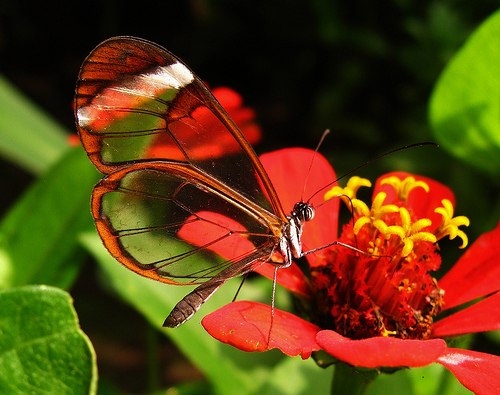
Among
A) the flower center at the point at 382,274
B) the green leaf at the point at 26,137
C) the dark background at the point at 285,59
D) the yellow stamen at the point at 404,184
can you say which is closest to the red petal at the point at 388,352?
the flower center at the point at 382,274

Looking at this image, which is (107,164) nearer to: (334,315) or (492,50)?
(334,315)

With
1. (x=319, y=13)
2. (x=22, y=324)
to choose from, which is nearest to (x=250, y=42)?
(x=319, y=13)

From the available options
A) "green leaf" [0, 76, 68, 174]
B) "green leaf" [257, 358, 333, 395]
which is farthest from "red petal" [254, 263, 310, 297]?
"green leaf" [0, 76, 68, 174]

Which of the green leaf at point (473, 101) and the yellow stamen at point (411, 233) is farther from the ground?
the green leaf at point (473, 101)

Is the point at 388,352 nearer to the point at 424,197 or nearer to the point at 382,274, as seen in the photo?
the point at 382,274

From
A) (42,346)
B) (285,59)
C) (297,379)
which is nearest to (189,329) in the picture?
(297,379)

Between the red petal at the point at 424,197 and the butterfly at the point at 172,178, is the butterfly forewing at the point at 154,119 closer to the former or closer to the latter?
the butterfly at the point at 172,178
